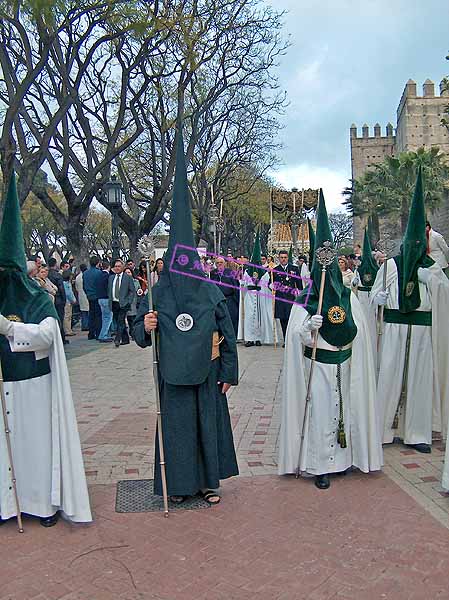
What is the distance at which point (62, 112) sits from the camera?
14.8 metres

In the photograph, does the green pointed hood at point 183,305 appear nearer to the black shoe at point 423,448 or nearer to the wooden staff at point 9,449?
the wooden staff at point 9,449

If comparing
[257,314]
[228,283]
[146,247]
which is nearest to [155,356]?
[146,247]

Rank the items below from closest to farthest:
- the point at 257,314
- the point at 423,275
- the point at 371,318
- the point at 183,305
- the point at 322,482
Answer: the point at 183,305
the point at 322,482
the point at 423,275
the point at 371,318
the point at 257,314

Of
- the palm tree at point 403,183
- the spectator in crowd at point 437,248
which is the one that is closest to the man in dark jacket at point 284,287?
the spectator in crowd at point 437,248

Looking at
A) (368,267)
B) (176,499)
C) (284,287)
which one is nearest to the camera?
(176,499)

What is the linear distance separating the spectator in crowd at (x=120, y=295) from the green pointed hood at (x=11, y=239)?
9685 mm

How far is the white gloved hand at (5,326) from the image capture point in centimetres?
424

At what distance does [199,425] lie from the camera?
15.7 ft

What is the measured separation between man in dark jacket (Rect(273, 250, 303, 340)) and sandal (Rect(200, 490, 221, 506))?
878cm

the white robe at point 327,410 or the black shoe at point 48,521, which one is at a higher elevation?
the white robe at point 327,410

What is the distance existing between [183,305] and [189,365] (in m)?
0.46

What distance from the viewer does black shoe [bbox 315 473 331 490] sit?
16.9 ft

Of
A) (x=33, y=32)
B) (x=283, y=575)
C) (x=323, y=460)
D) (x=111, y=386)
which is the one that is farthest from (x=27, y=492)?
(x=33, y=32)

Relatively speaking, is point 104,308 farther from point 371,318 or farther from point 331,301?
point 331,301
